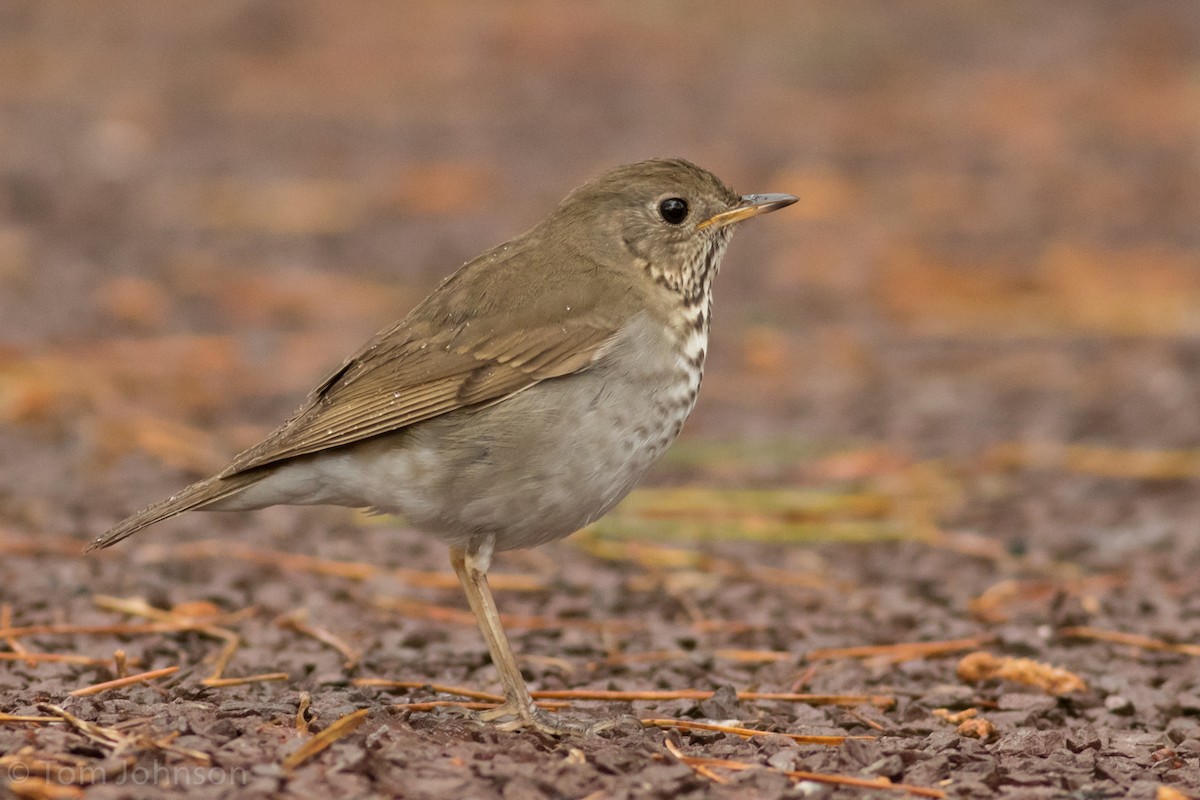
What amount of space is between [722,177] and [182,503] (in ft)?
24.4

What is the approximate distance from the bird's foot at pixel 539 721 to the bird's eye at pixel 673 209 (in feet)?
4.94

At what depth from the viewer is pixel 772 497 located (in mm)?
6691

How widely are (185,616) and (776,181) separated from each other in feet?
23.2

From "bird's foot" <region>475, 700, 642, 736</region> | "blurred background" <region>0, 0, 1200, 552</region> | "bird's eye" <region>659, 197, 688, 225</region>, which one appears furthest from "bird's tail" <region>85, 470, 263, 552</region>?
"blurred background" <region>0, 0, 1200, 552</region>

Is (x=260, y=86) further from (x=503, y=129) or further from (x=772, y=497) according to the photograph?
(x=772, y=497)

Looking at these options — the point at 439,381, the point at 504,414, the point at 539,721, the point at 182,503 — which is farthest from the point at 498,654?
the point at 182,503

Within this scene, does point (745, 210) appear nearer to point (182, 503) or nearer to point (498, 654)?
point (498, 654)

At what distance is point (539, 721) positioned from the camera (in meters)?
4.11

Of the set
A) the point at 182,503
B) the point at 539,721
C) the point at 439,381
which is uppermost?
the point at 439,381

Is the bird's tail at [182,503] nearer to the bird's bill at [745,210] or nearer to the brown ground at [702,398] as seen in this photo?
the brown ground at [702,398]

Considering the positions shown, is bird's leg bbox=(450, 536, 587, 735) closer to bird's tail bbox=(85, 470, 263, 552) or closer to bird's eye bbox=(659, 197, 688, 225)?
bird's tail bbox=(85, 470, 263, 552)

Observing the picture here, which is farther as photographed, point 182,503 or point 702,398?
point 702,398

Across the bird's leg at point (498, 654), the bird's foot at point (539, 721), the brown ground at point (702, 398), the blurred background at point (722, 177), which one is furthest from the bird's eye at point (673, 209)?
the blurred background at point (722, 177)

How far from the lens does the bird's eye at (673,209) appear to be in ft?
15.6
